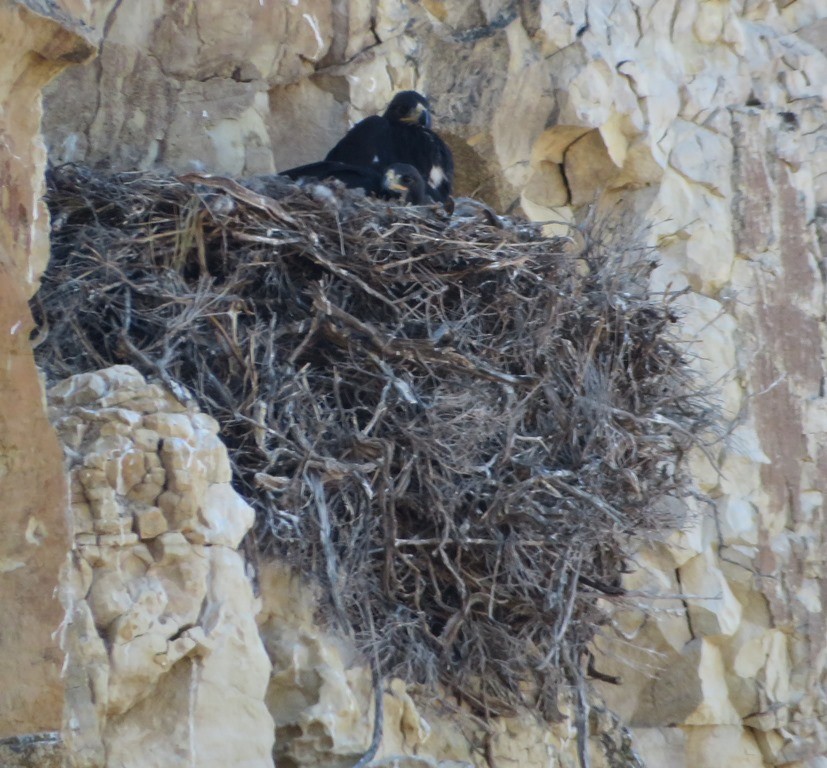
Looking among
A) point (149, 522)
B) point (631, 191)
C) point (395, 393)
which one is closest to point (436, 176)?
point (631, 191)

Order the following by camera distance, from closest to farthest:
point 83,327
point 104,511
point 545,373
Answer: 1. point 104,511
2. point 83,327
3. point 545,373

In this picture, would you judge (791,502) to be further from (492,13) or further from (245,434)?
(245,434)

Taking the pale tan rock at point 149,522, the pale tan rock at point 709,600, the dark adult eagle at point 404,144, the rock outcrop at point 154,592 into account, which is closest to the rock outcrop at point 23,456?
the rock outcrop at point 154,592

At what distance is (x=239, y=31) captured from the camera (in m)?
5.97

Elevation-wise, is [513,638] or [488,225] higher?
[488,225]

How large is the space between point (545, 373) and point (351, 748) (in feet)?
4.99

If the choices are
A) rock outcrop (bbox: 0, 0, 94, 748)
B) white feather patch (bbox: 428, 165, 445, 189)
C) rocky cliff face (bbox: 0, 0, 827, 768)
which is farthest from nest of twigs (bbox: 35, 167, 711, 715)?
rock outcrop (bbox: 0, 0, 94, 748)

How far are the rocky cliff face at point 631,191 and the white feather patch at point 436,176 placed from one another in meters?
0.42

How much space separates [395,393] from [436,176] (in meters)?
1.53

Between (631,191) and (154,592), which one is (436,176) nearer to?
(631,191)

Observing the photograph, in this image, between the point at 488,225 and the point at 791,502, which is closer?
the point at 488,225

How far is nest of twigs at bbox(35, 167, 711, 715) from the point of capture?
14.6ft

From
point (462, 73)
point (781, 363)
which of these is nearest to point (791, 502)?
point (781, 363)

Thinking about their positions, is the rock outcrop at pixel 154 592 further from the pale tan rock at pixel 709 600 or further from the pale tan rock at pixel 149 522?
the pale tan rock at pixel 709 600
